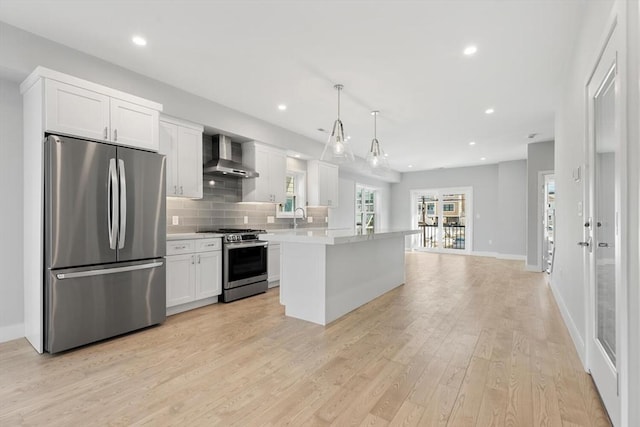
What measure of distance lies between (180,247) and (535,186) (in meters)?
6.75

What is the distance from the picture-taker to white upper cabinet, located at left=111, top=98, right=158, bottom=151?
116 inches

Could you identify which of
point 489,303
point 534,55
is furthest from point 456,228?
point 534,55

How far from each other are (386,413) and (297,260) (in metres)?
1.85

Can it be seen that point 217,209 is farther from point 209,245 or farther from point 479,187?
point 479,187

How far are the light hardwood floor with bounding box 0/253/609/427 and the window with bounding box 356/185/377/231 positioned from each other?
18.7ft

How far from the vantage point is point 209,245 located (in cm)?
394

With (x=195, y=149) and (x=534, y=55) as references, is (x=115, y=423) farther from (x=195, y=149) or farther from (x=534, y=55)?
(x=534, y=55)

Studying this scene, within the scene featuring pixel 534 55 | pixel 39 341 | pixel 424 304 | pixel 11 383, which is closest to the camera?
pixel 11 383

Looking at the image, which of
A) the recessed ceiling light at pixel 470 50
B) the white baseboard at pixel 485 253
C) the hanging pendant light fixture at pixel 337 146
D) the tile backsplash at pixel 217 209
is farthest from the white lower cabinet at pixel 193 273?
the white baseboard at pixel 485 253

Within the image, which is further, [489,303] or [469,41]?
[489,303]

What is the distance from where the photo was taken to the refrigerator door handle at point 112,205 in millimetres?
2812

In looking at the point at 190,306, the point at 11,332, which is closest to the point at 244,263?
the point at 190,306

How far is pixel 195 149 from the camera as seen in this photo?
13.3ft

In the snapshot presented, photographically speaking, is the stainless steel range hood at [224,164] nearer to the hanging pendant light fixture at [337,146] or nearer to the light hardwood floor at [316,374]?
the hanging pendant light fixture at [337,146]
